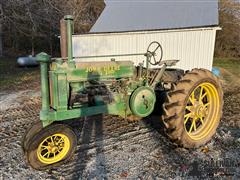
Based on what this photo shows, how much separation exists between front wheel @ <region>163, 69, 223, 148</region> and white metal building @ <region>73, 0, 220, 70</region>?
18.3 feet

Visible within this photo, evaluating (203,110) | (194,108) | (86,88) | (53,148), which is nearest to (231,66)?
(203,110)

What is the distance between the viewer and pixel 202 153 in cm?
384

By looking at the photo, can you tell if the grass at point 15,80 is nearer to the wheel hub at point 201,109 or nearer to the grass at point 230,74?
the wheel hub at point 201,109

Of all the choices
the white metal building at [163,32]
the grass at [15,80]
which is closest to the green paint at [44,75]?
the grass at [15,80]

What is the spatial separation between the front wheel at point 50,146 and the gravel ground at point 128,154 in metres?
0.13

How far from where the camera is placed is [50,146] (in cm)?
337

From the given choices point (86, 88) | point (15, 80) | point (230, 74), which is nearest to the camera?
point (86, 88)

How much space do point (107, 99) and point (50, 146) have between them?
1073 mm

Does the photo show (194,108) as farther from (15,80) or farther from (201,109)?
(15,80)

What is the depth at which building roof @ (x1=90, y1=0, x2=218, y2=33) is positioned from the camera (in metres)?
10.1

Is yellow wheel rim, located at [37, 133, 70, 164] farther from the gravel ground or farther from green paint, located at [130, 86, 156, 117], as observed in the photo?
green paint, located at [130, 86, 156, 117]

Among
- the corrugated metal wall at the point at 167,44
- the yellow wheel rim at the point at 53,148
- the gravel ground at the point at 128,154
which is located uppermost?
the corrugated metal wall at the point at 167,44

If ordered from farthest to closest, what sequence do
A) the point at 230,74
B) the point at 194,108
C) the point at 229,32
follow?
1. the point at 229,32
2. the point at 230,74
3. the point at 194,108

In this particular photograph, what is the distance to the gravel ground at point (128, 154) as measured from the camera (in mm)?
3303
